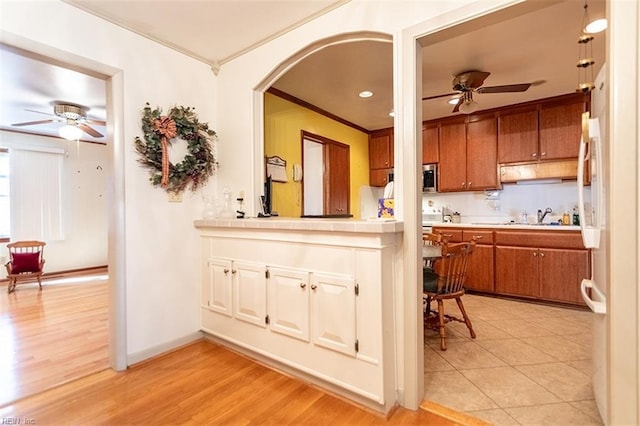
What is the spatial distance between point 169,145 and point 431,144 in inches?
150

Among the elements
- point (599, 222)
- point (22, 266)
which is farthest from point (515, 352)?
point (22, 266)

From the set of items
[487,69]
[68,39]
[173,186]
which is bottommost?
[173,186]

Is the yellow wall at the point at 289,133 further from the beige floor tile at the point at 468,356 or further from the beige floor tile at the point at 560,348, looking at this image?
the beige floor tile at the point at 560,348

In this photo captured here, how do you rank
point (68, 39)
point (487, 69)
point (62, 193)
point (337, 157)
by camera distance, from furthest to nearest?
point (62, 193), point (337, 157), point (487, 69), point (68, 39)

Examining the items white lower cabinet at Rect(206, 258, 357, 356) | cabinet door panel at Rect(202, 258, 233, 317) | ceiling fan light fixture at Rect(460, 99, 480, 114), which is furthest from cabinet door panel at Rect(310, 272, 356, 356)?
ceiling fan light fixture at Rect(460, 99, 480, 114)

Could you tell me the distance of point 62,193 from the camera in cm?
568

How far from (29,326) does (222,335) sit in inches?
87.4

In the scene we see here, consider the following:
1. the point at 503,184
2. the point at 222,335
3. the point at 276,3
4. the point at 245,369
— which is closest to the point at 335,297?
the point at 245,369

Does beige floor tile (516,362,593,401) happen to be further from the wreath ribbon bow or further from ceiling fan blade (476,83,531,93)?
the wreath ribbon bow

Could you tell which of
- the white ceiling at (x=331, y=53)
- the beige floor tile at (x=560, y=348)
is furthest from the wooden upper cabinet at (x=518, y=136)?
the beige floor tile at (x=560, y=348)

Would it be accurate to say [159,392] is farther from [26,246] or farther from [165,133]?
[26,246]

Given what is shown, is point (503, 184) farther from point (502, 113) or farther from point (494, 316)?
point (494, 316)

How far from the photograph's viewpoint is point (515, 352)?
2477mm

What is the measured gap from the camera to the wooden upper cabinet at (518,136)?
4.02 metres
